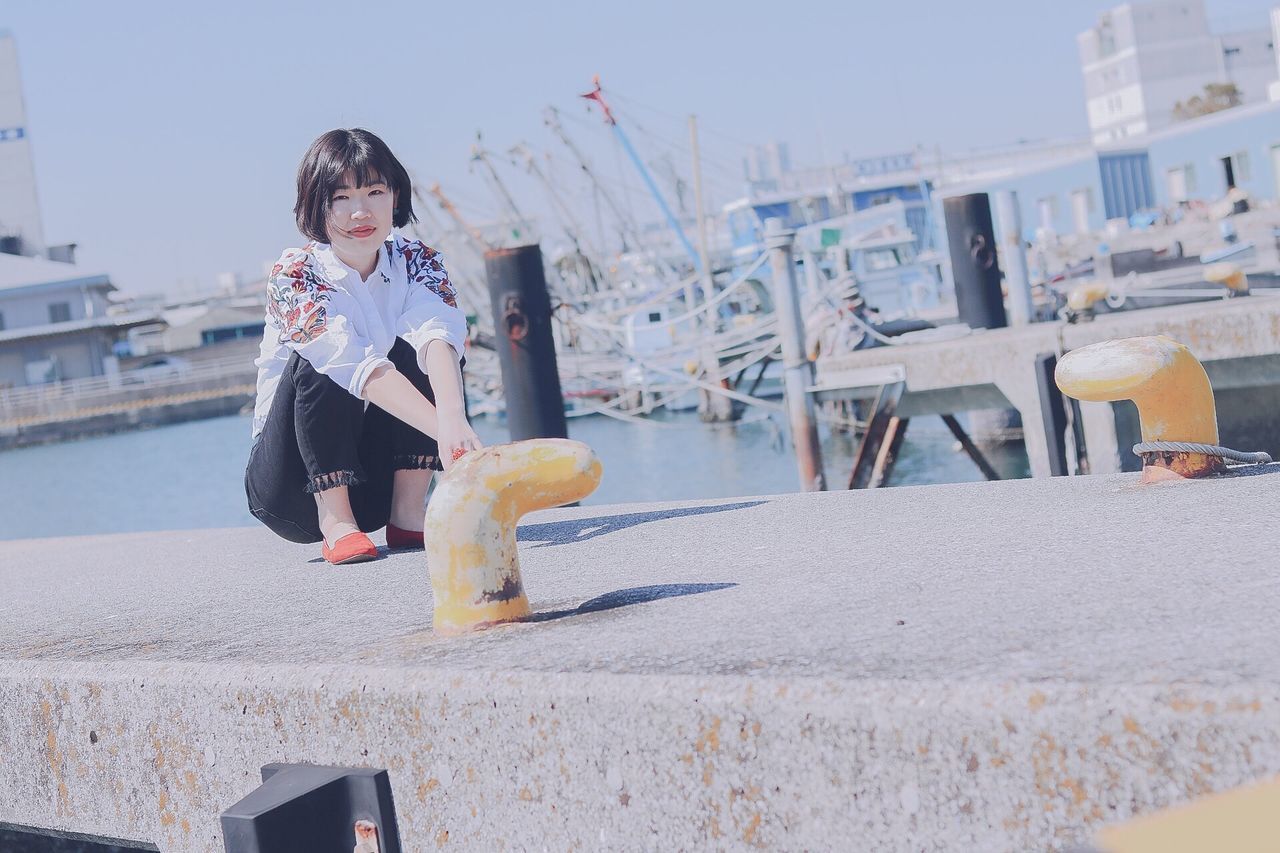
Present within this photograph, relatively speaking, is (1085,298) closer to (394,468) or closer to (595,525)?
(595,525)

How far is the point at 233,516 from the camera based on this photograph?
2211cm

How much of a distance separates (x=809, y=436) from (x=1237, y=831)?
22.1 ft

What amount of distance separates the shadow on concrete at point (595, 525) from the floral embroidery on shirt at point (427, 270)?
56cm

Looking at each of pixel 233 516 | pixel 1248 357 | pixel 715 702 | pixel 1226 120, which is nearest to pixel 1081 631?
pixel 715 702

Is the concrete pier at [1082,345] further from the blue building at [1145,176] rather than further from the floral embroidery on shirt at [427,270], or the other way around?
the blue building at [1145,176]

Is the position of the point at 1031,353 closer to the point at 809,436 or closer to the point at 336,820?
the point at 809,436

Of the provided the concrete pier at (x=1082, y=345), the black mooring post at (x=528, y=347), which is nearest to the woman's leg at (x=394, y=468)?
the black mooring post at (x=528, y=347)

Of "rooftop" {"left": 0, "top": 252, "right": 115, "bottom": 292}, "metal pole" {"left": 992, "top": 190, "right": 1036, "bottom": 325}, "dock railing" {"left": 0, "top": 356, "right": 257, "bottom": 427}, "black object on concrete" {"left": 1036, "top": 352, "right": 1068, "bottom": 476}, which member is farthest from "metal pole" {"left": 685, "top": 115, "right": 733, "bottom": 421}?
"rooftop" {"left": 0, "top": 252, "right": 115, "bottom": 292}

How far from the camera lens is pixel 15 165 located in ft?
200

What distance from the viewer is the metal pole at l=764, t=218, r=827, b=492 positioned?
283 inches

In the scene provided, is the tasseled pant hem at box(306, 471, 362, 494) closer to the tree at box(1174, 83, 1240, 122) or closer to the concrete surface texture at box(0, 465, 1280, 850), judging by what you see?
the concrete surface texture at box(0, 465, 1280, 850)

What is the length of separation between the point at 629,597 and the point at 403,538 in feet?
3.88

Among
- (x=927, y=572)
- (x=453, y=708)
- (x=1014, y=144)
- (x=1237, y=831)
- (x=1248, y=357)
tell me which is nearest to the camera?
(x=1237, y=831)

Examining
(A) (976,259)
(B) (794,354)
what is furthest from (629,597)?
(A) (976,259)
